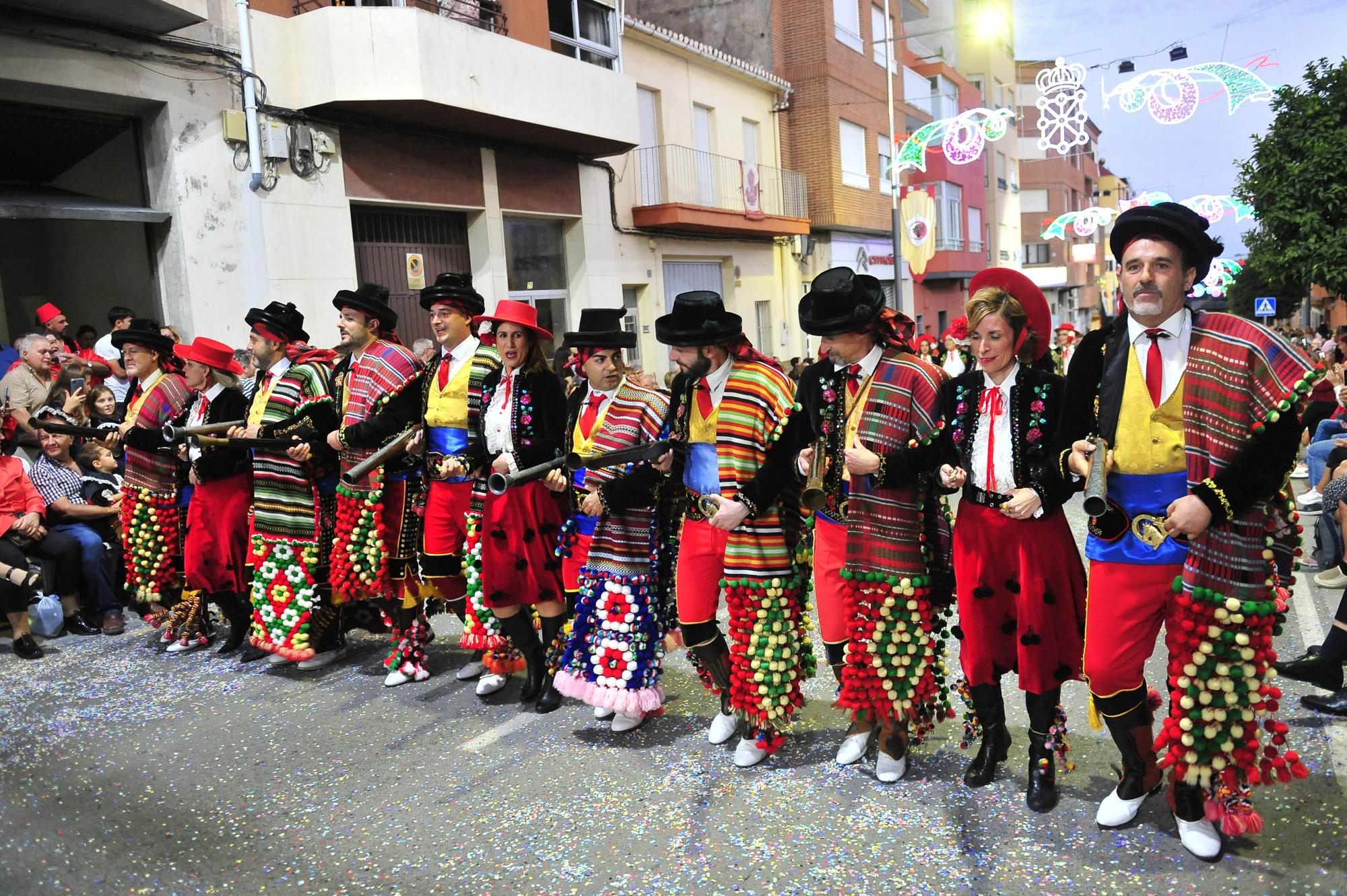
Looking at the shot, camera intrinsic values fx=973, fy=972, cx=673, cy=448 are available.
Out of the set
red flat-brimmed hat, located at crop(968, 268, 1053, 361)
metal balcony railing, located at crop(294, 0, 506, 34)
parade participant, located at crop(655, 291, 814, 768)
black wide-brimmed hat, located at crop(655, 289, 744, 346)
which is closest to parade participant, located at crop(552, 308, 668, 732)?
parade participant, located at crop(655, 291, 814, 768)

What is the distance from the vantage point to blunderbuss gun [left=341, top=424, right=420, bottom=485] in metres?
5.12

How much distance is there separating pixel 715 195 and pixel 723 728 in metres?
15.5

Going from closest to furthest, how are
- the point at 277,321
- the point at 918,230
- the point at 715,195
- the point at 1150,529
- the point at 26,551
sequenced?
the point at 1150,529
the point at 277,321
the point at 26,551
the point at 715,195
the point at 918,230

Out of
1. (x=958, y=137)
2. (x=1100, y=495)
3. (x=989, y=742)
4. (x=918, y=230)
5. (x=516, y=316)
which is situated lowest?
(x=989, y=742)

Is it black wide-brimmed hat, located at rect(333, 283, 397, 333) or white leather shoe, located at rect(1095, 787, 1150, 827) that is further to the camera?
black wide-brimmed hat, located at rect(333, 283, 397, 333)

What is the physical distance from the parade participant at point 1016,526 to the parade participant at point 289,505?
147 inches

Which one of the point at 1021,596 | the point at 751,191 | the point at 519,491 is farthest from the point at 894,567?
the point at 751,191

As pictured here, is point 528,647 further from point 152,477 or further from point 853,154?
point 853,154

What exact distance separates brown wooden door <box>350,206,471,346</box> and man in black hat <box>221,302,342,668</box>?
6.08 meters

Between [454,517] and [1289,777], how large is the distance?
3.86 metres

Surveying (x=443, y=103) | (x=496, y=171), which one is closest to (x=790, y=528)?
(x=443, y=103)

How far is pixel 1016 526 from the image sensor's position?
3469 millimetres

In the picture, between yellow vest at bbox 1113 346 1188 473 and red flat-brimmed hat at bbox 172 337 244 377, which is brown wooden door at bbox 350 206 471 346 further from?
yellow vest at bbox 1113 346 1188 473

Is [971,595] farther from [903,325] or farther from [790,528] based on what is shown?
[903,325]
